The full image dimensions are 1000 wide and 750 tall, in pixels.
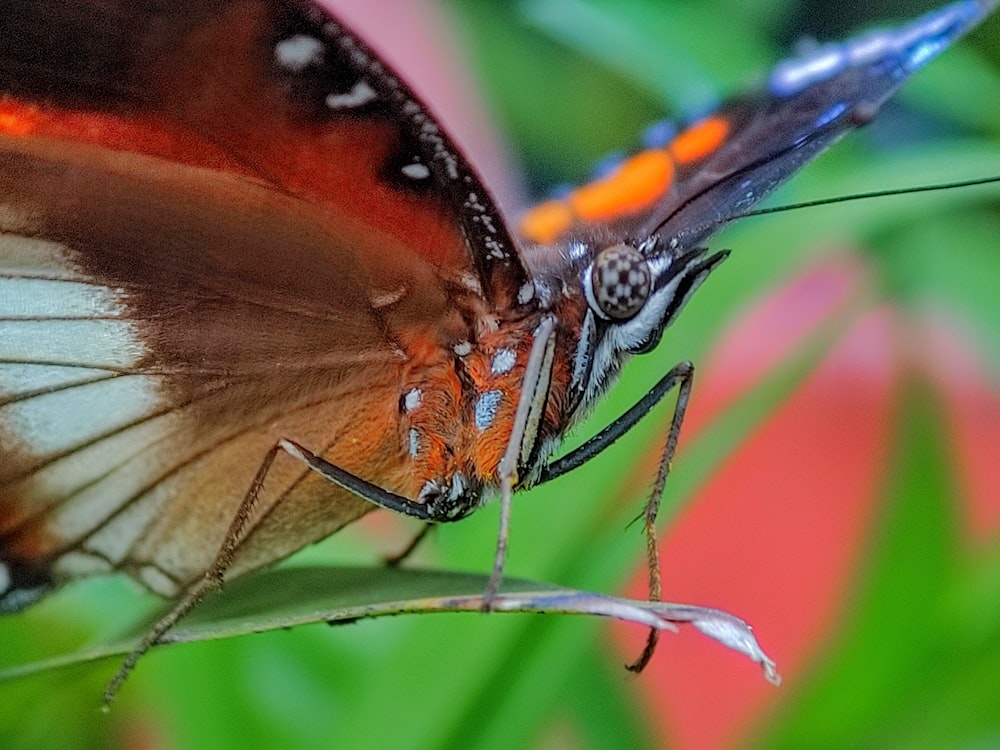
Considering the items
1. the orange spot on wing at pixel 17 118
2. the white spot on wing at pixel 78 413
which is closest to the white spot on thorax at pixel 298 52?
the orange spot on wing at pixel 17 118

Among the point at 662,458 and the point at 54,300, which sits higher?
the point at 54,300

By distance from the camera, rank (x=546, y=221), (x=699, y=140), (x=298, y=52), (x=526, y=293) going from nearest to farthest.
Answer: (x=298, y=52), (x=526, y=293), (x=699, y=140), (x=546, y=221)

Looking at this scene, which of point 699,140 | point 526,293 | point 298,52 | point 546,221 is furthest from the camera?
point 546,221

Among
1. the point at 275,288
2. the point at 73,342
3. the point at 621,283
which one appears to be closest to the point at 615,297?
the point at 621,283

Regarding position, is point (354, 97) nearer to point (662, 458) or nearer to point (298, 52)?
point (298, 52)

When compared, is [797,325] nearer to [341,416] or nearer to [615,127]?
[615,127]

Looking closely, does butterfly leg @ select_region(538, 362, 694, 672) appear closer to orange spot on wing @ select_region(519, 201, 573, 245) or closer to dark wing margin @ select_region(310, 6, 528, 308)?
dark wing margin @ select_region(310, 6, 528, 308)

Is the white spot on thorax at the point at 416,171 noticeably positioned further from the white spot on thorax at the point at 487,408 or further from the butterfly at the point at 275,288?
the white spot on thorax at the point at 487,408
